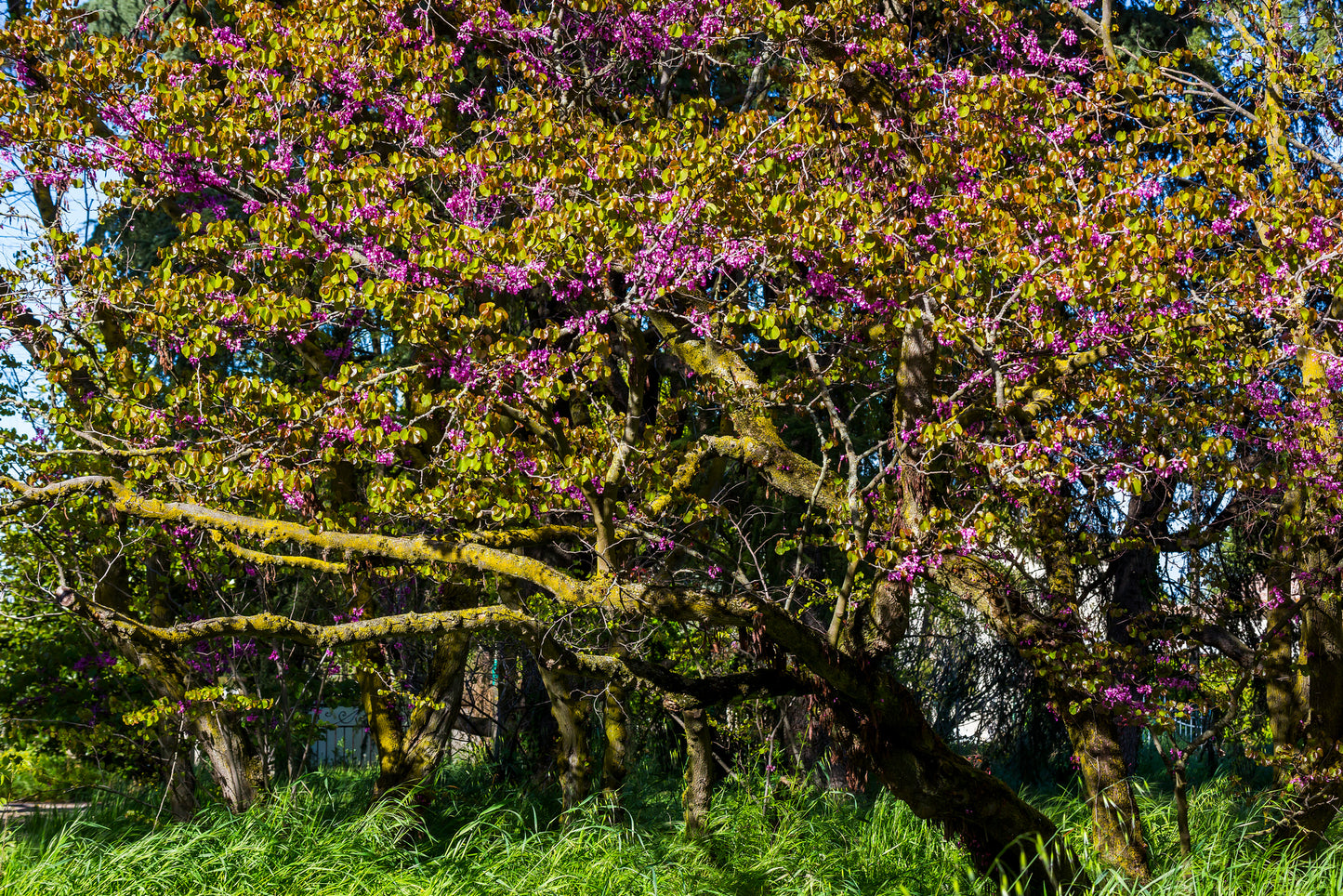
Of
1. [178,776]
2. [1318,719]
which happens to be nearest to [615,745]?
[178,776]

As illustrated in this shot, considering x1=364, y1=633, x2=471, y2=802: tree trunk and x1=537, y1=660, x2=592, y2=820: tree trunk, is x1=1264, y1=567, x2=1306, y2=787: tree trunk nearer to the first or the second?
x1=537, y1=660, x2=592, y2=820: tree trunk

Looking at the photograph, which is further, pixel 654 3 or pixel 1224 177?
pixel 654 3

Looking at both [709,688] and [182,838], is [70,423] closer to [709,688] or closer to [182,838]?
[182,838]

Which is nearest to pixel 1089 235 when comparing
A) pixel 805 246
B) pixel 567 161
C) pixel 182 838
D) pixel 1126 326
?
pixel 1126 326

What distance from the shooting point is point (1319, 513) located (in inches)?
273

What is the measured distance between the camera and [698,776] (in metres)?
7.58

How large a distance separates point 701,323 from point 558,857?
10.7 ft

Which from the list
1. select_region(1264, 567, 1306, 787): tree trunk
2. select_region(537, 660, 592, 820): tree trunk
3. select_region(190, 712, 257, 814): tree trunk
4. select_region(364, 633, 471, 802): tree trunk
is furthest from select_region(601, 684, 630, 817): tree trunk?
select_region(1264, 567, 1306, 787): tree trunk

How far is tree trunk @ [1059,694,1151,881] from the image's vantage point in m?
6.56

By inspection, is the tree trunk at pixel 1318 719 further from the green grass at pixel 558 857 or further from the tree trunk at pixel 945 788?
the tree trunk at pixel 945 788

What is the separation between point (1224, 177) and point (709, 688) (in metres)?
3.87

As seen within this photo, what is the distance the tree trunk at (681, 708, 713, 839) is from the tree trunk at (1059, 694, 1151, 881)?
237cm

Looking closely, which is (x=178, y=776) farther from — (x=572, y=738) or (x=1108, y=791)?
(x=1108, y=791)

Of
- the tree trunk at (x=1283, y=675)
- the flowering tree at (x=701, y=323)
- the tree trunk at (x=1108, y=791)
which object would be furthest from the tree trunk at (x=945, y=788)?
the tree trunk at (x=1283, y=675)
